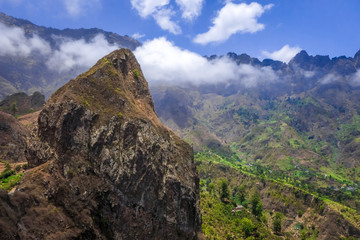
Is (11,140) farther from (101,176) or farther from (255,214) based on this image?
(255,214)

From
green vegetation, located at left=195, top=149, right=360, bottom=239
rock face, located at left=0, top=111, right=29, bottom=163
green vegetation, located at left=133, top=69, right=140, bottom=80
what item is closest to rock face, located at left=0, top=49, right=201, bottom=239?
green vegetation, located at left=133, top=69, right=140, bottom=80

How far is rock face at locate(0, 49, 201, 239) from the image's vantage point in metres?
46.3

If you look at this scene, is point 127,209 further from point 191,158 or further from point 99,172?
point 191,158

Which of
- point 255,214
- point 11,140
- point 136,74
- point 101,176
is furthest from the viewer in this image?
point 255,214

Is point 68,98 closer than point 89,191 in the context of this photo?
No

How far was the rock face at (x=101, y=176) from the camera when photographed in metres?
46.3

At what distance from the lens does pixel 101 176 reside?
183ft

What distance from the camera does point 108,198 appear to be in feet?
180

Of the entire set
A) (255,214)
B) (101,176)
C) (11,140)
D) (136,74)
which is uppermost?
(136,74)

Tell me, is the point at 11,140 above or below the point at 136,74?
below

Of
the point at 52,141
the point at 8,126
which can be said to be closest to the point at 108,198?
the point at 52,141

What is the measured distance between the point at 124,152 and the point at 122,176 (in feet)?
20.1

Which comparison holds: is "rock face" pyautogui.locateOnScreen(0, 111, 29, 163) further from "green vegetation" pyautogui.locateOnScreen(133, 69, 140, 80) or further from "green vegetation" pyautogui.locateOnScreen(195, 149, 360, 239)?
"green vegetation" pyautogui.locateOnScreen(195, 149, 360, 239)

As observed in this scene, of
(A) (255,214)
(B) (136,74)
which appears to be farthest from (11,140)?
(A) (255,214)
